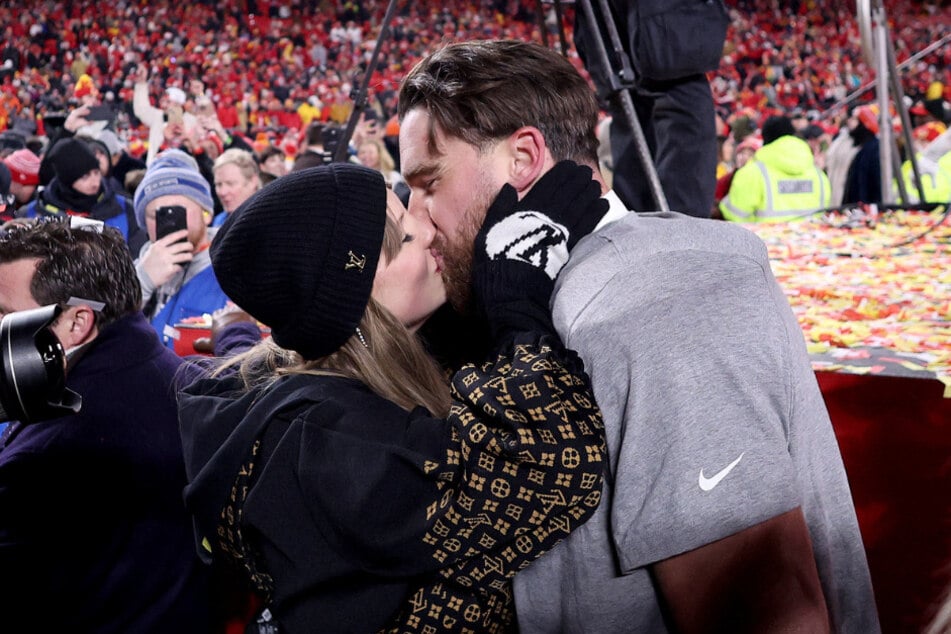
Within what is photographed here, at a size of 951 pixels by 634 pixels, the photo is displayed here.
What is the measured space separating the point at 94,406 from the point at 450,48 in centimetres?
115

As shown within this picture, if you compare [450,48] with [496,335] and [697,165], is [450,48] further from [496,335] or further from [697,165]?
[697,165]

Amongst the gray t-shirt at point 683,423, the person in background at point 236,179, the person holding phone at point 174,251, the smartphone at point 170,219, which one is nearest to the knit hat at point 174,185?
the person holding phone at point 174,251

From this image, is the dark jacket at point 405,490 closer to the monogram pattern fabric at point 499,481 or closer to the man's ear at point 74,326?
the monogram pattern fabric at point 499,481

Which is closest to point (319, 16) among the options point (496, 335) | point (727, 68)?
point (727, 68)

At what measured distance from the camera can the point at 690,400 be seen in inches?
45.9

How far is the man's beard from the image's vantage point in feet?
5.18

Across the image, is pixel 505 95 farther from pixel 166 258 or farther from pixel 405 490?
pixel 166 258

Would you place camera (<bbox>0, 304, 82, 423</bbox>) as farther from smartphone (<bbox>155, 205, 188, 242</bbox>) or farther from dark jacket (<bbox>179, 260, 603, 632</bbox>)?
smartphone (<bbox>155, 205, 188, 242</bbox>)

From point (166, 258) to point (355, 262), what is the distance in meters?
2.42

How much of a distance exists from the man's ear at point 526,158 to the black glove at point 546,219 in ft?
0.21

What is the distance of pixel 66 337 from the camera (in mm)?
2330

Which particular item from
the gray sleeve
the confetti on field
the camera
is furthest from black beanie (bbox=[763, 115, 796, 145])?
the camera

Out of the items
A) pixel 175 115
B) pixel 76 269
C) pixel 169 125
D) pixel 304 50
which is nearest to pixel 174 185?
pixel 76 269

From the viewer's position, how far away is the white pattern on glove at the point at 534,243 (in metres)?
1.39
